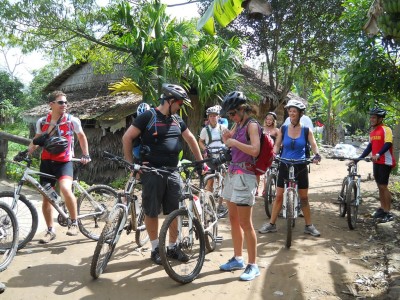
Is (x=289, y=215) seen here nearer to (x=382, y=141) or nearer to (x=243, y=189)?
(x=243, y=189)

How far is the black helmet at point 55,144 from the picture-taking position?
4348mm

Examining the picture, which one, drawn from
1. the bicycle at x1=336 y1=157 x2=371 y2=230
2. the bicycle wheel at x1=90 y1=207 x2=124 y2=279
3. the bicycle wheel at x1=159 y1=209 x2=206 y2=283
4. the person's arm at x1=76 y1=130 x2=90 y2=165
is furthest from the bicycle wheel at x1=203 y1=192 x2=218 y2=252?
the bicycle at x1=336 y1=157 x2=371 y2=230

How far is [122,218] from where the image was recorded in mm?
3783

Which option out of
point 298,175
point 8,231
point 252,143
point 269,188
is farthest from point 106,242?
point 269,188

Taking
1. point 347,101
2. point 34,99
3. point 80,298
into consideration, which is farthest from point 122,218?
point 34,99

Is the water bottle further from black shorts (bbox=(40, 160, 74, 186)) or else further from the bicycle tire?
the bicycle tire

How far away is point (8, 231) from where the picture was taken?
3936 mm

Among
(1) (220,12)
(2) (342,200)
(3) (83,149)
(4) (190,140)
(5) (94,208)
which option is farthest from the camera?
(2) (342,200)

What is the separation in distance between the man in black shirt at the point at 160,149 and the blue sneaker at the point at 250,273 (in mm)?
618

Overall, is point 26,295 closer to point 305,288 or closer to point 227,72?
point 305,288

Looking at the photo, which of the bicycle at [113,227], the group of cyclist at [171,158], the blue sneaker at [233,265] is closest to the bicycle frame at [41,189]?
the group of cyclist at [171,158]

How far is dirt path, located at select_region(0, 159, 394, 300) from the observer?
3.52 metres

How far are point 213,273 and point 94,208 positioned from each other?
1.93m

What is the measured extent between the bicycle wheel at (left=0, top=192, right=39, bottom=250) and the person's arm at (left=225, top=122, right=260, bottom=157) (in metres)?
2.50
